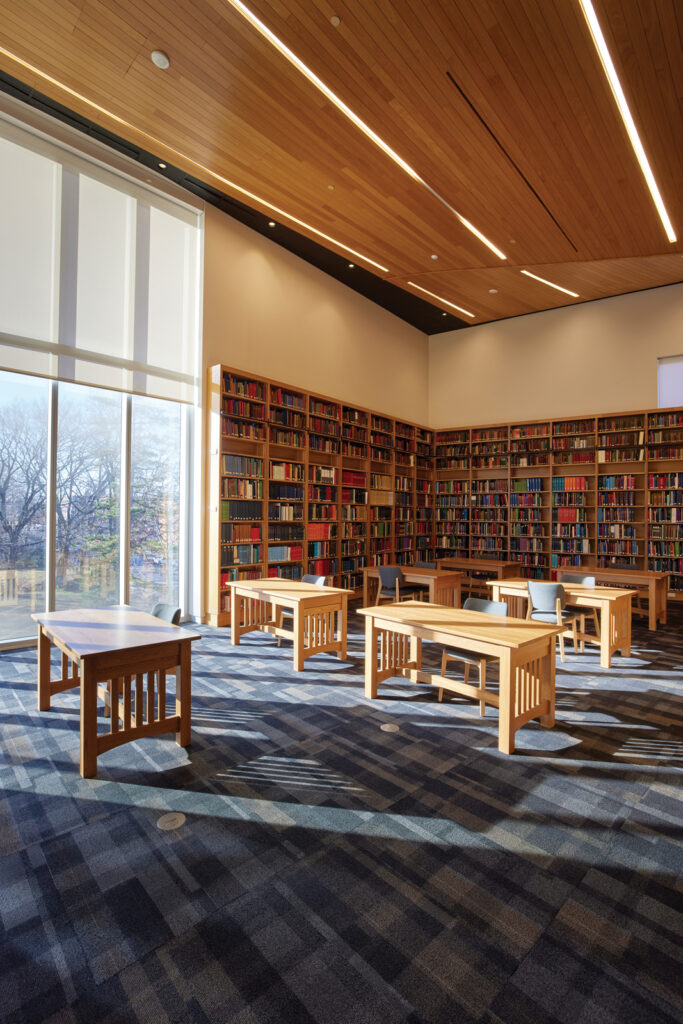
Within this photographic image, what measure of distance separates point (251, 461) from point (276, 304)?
103 inches

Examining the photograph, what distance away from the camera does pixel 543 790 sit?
270 cm

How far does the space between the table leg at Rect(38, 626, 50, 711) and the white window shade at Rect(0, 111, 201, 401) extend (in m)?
3.06

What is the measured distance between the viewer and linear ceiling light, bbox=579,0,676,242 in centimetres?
320

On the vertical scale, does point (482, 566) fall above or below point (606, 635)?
above

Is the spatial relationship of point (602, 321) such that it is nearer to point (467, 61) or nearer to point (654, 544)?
point (654, 544)

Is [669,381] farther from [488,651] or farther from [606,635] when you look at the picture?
[488,651]

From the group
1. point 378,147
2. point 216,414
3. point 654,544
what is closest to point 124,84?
point 378,147

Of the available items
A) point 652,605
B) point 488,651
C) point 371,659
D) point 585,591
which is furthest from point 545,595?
point 488,651

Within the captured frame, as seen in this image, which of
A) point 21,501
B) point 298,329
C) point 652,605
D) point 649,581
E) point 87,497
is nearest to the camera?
point 21,501

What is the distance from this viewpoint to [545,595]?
530 cm

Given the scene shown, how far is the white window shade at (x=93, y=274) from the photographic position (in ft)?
16.7

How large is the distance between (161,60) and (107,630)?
4.31 m

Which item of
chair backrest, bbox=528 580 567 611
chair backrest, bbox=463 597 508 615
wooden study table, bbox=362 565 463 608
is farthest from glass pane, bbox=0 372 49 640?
chair backrest, bbox=528 580 567 611

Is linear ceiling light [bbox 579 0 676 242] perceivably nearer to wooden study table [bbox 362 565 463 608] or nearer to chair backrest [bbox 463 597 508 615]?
chair backrest [bbox 463 597 508 615]
